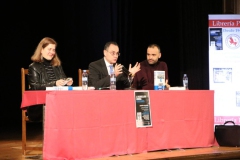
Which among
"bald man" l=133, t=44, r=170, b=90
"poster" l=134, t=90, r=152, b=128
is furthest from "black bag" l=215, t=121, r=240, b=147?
"poster" l=134, t=90, r=152, b=128

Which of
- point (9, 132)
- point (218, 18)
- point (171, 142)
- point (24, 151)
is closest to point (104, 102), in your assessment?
point (171, 142)

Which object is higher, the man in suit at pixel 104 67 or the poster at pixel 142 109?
the man in suit at pixel 104 67

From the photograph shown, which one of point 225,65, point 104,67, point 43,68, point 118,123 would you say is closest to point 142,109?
point 118,123

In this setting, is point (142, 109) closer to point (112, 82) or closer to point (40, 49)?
point (112, 82)

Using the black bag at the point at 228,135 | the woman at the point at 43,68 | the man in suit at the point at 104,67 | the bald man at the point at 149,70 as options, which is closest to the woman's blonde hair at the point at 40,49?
the woman at the point at 43,68

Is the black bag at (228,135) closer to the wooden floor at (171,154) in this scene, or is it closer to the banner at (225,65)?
the wooden floor at (171,154)

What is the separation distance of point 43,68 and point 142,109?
1.07 metres

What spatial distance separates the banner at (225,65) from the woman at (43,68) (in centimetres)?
235

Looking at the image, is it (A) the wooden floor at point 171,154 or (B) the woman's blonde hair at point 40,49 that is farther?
(B) the woman's blonde hair at point 40,49

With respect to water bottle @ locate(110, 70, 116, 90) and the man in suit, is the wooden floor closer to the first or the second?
water bottle @ locate(110, 70, 116, 90)

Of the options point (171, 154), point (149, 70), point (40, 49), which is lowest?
point (171, 154)

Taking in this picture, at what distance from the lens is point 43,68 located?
4.19m

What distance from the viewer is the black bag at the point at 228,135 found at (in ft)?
14.6

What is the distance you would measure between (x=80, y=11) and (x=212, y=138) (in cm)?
338
